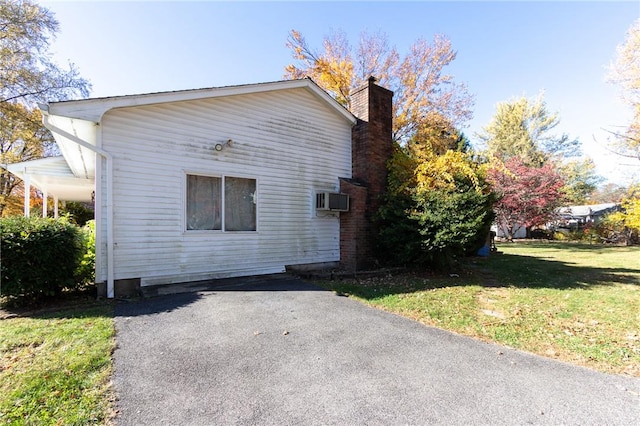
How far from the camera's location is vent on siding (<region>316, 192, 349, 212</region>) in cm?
816

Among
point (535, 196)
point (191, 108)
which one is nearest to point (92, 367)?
point (191, 108)

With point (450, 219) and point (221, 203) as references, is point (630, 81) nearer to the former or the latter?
point (450, 219)

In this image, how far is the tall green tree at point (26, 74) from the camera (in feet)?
48.3

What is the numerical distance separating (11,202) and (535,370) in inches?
969

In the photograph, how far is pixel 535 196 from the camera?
62.4ft

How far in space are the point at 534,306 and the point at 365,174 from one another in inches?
199

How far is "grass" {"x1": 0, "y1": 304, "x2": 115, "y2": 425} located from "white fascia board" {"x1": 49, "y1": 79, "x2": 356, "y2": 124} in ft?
11.2

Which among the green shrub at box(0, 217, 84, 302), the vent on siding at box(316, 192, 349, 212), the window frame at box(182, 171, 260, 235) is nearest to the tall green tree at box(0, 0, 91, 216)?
the green shrub at box(0, 217, 84, 302)

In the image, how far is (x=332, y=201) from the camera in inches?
322

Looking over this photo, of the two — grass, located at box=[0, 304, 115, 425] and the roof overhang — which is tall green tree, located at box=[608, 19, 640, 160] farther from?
the roof overhang

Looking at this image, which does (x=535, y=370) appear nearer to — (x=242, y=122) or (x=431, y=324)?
(x=431, y=324)

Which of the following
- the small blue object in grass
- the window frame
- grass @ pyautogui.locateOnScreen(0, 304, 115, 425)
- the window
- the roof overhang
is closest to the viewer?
grass @ pyautogui.locateOnScreen(0, 304, 115, 425)

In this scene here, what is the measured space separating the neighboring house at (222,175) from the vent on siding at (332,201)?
3 cm

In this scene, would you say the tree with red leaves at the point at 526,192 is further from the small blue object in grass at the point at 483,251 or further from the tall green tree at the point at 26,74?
the tall green tree at the point at 26,74
